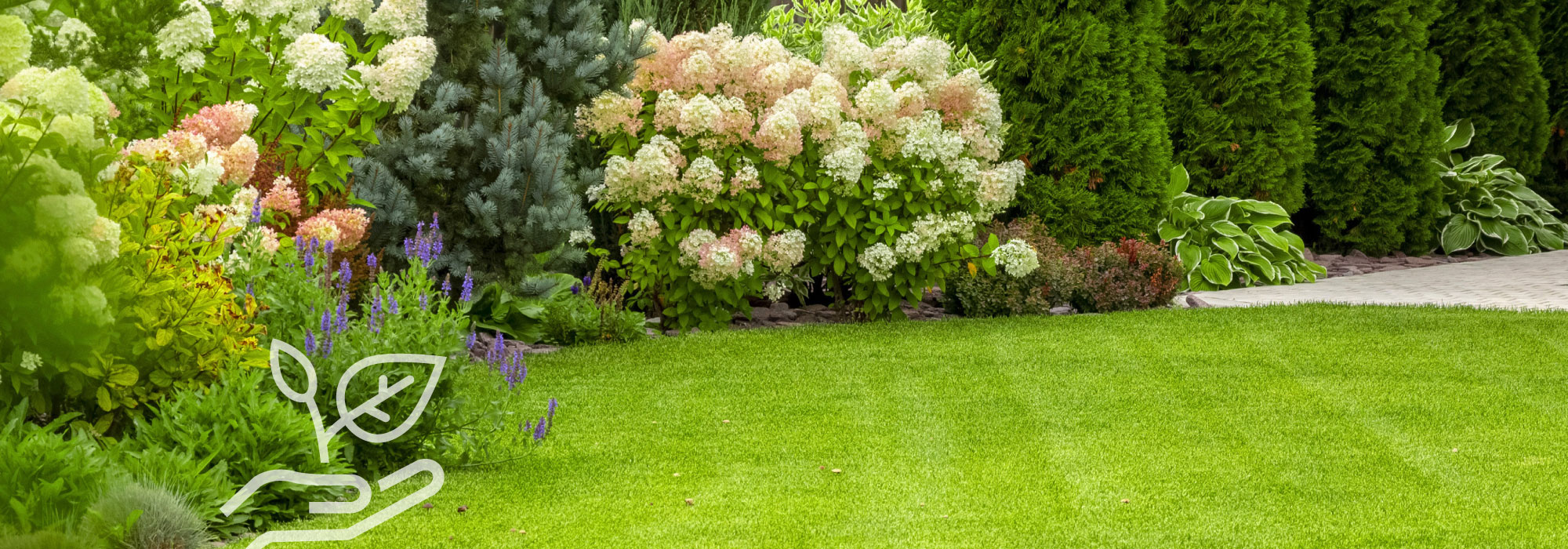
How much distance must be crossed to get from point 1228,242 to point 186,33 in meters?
7.66

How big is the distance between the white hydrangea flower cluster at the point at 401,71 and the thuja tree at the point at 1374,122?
874 cm

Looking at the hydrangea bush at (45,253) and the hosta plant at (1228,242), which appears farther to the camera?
the hosta plant at (1228,242)

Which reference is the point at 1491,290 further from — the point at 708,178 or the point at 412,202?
the point at 412,202

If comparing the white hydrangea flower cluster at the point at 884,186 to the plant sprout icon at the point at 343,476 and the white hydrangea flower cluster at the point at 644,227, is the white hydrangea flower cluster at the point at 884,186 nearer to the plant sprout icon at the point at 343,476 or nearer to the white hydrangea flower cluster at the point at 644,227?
the white hydrangea flower cluster at the point at 644,227

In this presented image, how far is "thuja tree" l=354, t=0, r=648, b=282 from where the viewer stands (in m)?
6.18

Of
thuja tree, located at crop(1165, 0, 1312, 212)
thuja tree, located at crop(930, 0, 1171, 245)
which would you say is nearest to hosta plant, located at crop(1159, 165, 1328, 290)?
thuja tree, located at crop(1165, 0, 1312, 212)

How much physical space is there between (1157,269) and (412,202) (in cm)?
488

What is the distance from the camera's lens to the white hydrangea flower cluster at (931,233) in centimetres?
691

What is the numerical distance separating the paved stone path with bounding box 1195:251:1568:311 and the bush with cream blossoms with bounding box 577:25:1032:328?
235 centimetres

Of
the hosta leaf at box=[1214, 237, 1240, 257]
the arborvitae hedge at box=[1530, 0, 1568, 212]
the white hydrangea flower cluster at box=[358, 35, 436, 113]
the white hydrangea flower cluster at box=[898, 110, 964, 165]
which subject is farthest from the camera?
the arborvitae hedge at box=[1530, 0, 1568, 212]

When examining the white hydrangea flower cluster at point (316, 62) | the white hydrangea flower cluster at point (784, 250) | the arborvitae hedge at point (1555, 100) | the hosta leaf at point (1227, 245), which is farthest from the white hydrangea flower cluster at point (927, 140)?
the arborvitae hedge at point (1555, 100)

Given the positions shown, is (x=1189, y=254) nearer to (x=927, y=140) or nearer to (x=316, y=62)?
(x=927, y=140)

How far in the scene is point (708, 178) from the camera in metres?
6.59

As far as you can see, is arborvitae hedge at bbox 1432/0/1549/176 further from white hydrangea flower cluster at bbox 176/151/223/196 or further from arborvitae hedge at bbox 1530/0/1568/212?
white hydrangea flower cluster at bbox 176/151/223/196
